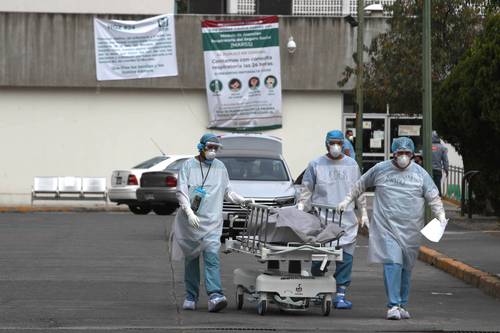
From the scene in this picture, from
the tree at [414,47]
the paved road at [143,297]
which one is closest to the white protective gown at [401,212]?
the paved road at [143,297]

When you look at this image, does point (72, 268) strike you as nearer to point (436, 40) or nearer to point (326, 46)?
point (436, 40)

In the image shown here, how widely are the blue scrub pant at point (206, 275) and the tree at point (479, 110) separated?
1010cm

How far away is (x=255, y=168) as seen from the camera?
81.9ft

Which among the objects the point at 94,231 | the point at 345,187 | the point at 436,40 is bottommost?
the point at 94,231

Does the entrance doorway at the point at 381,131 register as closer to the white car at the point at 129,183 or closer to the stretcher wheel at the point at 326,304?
the white car at the point at 129,183

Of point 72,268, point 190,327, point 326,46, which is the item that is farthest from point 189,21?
point 190,327

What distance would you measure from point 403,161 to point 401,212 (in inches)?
20.4

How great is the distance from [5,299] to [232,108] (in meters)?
25.5

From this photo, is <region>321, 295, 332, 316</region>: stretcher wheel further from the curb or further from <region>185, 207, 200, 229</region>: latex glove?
the curb

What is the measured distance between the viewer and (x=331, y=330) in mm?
12055

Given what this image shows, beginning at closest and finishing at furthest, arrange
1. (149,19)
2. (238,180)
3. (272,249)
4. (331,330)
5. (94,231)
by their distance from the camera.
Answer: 1. (331,330)
2. (272,249)
3. (238,180)
4. (94,231)
5. (149,19)

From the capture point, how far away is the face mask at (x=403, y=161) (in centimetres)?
1338

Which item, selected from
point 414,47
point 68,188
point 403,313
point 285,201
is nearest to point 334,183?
point 403,313

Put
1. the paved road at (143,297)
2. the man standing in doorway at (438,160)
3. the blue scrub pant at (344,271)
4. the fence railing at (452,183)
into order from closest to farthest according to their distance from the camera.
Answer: the paved road at (143,297), the blue scrub pant at (344,271), the man standing in doorway at (438,160), the fence railing at (452,183)
